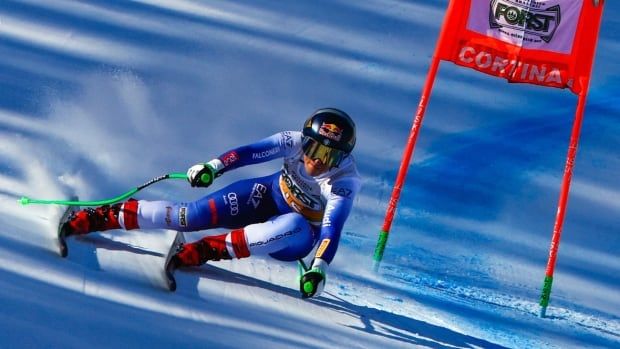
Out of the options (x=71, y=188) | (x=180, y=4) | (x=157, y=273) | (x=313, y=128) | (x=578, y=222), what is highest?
(x=180, y=4)

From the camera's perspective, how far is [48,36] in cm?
521

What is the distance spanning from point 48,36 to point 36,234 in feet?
6.60

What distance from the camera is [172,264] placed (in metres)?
3.44

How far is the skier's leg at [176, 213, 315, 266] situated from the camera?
348 cm

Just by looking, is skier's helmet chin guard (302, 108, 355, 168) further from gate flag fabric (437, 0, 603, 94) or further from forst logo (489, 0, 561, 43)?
forst logo (489, 0, 561, 43)

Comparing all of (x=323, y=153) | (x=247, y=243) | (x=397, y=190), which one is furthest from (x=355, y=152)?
(x=247, y=243)

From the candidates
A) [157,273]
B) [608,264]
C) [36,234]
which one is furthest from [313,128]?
[608,264]

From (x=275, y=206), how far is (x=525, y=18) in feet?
5.04

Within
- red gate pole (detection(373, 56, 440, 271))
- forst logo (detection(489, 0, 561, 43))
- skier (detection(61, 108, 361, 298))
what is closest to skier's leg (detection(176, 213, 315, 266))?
skier (detection(61, 108, 361, 298))

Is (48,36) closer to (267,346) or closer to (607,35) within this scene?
(267,346)

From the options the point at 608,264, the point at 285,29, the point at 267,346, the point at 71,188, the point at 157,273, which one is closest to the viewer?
the point at 267,346

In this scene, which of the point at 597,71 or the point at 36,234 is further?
the point at 597,71

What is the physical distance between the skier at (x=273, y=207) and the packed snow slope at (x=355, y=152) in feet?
0.37

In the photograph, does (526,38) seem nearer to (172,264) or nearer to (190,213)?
(190,213)
